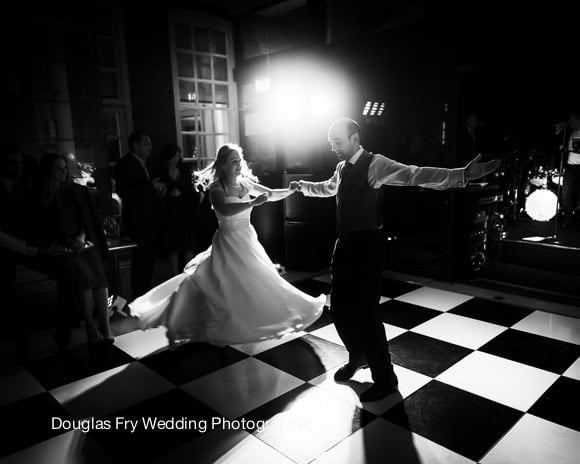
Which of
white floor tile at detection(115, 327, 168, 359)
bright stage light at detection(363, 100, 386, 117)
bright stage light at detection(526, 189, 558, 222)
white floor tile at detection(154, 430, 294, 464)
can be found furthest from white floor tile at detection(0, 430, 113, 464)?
bright stage light at detection(526, 189, 558, 222)

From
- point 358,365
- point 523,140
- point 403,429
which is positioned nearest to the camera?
point 403,429

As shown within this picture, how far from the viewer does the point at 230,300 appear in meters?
3.04

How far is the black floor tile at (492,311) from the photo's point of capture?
359 cm

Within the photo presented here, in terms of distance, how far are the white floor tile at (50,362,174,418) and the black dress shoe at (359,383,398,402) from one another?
44.6 inches

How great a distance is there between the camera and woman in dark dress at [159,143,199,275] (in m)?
4.36

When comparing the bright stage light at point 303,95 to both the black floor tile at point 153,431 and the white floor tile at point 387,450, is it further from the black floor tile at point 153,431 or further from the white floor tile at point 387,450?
the white floor tile at point 387,450

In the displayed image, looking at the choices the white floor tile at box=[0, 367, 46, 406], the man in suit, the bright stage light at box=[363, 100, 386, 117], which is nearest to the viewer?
the white floor tile at box=[0, 367, 46, 406]

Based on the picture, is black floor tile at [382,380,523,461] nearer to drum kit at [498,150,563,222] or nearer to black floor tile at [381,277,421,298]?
black floor tile at [381,277,421,298]

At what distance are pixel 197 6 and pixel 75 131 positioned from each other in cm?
248

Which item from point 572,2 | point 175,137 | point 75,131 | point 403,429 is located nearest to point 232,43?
point 175,137

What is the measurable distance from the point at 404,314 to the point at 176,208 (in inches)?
93.3

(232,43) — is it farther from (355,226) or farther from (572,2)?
(355,226)

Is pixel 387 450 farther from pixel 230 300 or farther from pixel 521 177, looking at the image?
pixel 521 177

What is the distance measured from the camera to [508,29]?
150 inches
